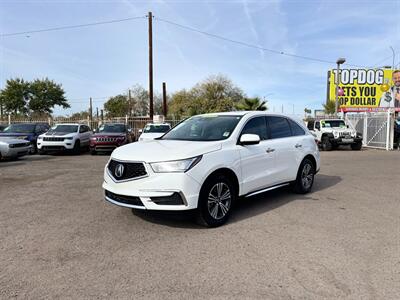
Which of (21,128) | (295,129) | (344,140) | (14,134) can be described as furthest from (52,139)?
(344,140)

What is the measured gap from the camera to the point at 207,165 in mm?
4598

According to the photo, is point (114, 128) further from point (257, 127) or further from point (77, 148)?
point (257, 127)

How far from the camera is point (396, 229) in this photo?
4.77 m

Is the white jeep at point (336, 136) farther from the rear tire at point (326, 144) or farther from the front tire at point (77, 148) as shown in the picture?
the front tire at point (77, 148)

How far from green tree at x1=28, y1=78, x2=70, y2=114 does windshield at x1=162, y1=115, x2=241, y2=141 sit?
1833 inches

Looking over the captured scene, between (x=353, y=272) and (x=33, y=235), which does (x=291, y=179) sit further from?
(x=33, y=235)

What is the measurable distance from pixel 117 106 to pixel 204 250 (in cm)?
6630

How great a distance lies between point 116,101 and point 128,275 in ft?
226

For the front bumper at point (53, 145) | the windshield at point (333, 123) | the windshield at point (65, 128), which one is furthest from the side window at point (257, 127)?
the windshield at point (333, 123)

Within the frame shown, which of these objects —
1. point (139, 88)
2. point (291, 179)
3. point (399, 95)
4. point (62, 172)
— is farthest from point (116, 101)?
point (291, 179)

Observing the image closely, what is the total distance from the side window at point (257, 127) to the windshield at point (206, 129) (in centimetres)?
20

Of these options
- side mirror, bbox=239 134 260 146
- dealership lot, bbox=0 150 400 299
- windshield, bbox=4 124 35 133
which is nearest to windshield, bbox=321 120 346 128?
dealership lot, bbox=0 150 400 299

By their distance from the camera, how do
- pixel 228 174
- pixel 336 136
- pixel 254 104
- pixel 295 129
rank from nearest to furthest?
1. pixel 228 174
2. pixel 295 129
3. pixel 336 136
4. pixel 254 104

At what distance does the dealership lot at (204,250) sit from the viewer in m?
3.14
